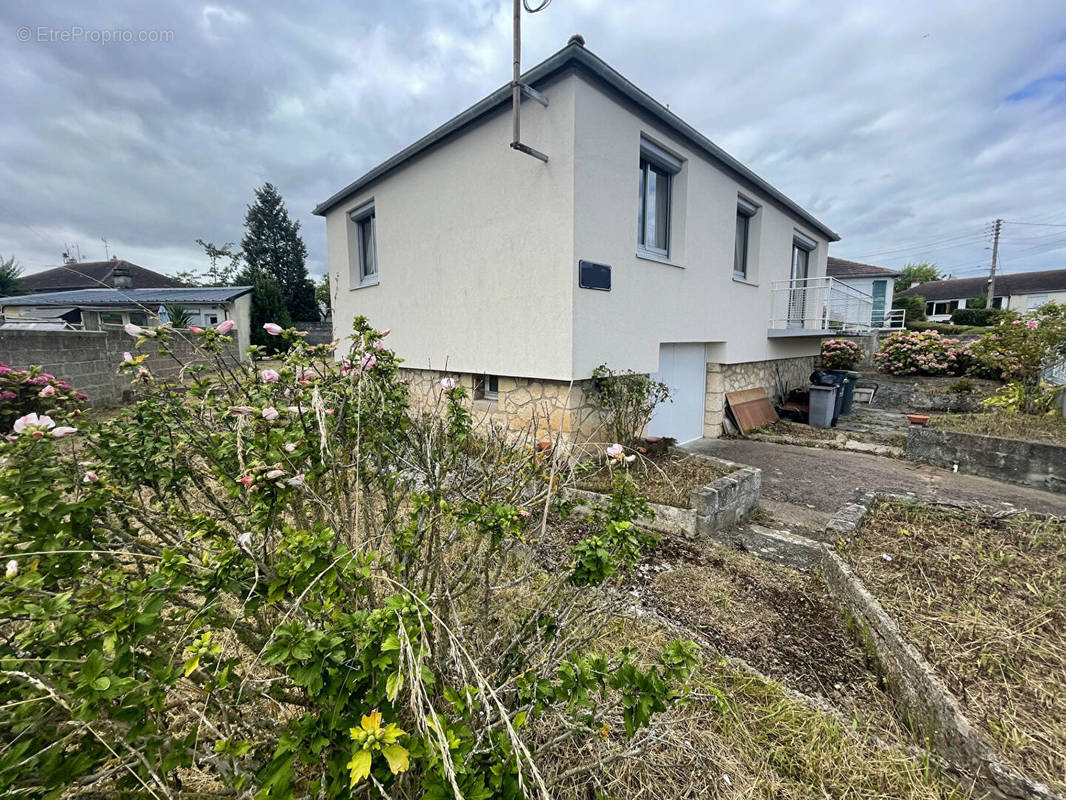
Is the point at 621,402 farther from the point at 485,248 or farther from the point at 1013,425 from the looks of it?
the point at 1013,425

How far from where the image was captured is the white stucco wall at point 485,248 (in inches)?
217

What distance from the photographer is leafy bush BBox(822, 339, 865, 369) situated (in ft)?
41.9

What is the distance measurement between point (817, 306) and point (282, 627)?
12803mm

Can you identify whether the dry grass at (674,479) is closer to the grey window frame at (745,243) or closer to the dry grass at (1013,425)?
the dry grass at (1013,425)

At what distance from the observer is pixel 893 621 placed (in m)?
2.57

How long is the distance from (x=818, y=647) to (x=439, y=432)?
2.81 metres

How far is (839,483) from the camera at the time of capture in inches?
231

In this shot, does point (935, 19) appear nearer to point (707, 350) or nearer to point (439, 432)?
point (707, 350)

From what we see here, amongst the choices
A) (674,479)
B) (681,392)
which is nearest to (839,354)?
(681,392)

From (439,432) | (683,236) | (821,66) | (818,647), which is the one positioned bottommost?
(818,647)

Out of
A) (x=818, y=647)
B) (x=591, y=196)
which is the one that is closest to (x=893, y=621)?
(x=818, y=647)

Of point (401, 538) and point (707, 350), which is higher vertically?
point (707, 350)

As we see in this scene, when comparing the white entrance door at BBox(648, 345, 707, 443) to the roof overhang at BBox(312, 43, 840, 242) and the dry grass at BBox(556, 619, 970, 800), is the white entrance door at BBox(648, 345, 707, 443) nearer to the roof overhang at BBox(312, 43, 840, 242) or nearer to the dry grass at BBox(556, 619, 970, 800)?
the roof overhang at BBox(312, 43, 840, 242)

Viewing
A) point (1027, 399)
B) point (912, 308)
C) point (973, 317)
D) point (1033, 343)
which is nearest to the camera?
point (1033, 343)
